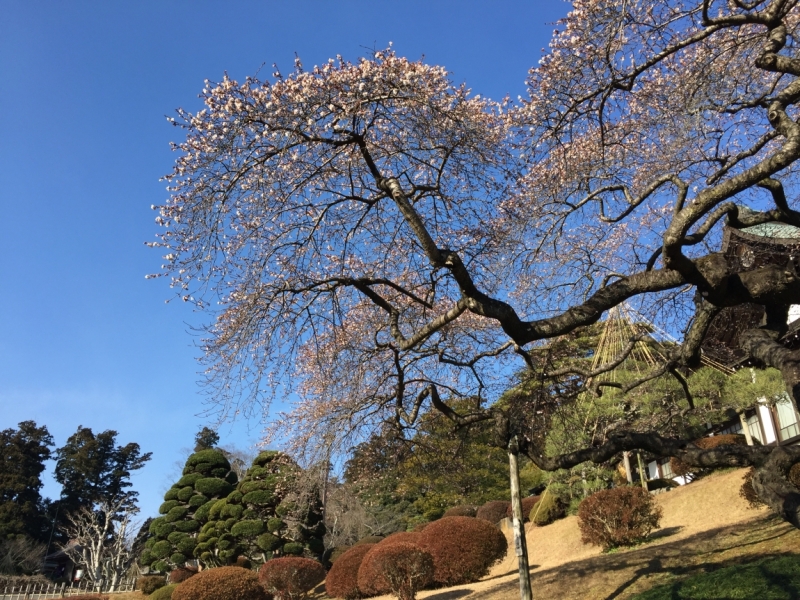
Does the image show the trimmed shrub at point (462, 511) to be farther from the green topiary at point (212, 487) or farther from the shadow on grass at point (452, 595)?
the shadow on grass at point (452, 595)

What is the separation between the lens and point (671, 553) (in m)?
9.50

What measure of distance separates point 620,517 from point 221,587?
9.70 meters

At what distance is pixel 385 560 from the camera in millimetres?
11695

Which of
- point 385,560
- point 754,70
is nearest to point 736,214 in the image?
point 754,70

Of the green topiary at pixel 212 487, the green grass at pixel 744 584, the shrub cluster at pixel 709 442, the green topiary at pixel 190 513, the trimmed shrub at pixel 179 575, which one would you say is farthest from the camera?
the green topiary at pixel 212 487

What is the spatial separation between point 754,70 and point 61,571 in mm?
49941

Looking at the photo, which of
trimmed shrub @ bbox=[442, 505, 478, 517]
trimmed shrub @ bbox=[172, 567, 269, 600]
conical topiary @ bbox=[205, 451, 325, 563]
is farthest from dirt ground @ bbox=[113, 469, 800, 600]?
conical topiary @ bbox=[205, 451, 325, 563]

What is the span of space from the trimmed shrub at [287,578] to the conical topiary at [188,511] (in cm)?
944

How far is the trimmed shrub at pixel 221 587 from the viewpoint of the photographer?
46.7ft

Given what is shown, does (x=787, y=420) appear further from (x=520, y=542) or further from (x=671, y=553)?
(x=520, y=542)

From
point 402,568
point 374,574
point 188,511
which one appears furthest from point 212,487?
point 402,568

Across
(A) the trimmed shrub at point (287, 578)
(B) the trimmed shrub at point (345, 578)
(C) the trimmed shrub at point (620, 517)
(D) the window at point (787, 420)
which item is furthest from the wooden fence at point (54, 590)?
(D) the window at point (787, 420)

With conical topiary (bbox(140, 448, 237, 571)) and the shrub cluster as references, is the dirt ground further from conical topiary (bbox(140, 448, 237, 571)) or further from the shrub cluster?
conical topiary (bbox(140, 448, 237, 571))

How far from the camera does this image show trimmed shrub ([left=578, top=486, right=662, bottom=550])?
1235 cm
